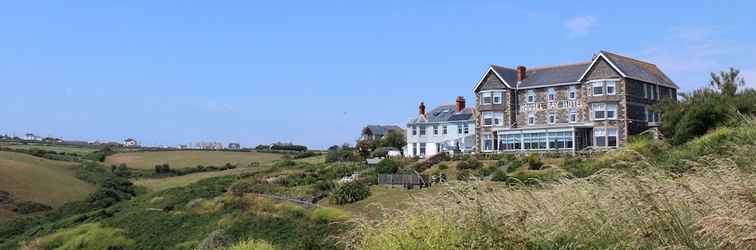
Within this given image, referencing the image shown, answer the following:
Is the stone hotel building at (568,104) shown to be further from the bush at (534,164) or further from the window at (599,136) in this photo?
the bush at (534,164)

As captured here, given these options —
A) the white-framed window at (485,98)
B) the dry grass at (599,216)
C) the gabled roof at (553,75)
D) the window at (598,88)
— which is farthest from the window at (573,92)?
the dry grass at (599,216)

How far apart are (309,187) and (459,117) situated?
31144mm

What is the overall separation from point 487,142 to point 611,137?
10.9m

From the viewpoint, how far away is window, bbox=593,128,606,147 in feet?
170

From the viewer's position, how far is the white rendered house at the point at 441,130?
66.8 meters

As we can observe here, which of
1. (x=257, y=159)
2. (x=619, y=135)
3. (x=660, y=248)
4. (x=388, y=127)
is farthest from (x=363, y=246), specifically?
(x=388, y=127)

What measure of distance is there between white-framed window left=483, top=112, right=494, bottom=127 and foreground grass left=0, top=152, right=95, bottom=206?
107 ft

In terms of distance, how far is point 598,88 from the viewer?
172ft

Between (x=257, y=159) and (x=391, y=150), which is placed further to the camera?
(x=257, y=159)

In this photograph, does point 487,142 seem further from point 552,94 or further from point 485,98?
point 552,94

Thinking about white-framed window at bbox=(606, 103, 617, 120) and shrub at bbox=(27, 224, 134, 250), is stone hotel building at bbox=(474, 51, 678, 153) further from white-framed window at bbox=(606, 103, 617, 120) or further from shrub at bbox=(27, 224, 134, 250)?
shrub at bbox=(27, 224, 134, 250)

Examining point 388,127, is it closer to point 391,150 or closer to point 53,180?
point 391,150

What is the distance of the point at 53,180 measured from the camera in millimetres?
57688

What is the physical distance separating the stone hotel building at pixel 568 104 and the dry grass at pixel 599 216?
134 feet
